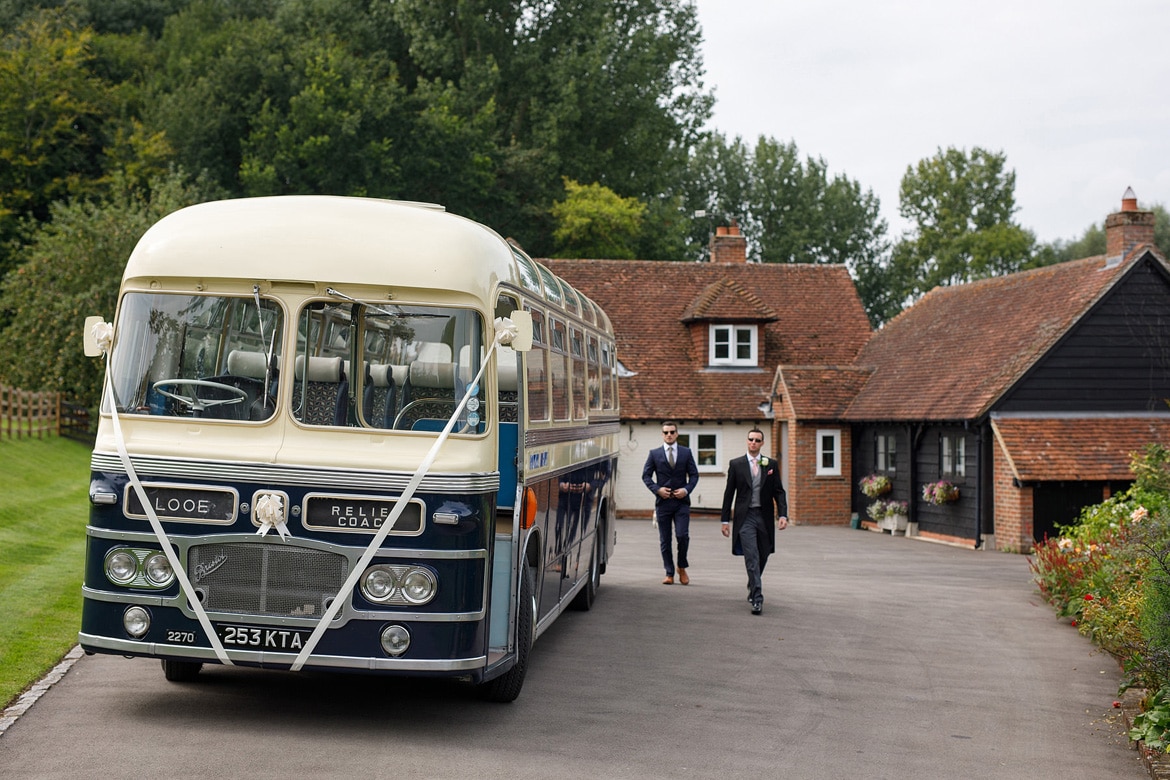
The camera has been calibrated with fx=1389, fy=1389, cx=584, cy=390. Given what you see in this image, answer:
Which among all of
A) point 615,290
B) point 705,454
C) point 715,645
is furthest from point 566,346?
point 615,290

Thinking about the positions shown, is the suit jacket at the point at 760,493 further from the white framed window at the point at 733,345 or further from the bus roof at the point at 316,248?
the white framed window at the point at 733,345

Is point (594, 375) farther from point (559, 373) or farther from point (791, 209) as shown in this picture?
point (791, 209)

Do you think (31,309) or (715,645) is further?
(31,309)

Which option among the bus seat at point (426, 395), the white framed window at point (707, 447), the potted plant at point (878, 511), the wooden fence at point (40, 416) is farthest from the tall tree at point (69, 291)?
the bus seat at point (426, 395)

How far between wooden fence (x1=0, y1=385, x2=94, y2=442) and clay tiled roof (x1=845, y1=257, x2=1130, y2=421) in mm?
20328

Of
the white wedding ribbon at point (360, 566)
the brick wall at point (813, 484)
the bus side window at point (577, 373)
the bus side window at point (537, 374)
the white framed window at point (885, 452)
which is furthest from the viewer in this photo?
the brick wall at point (813, 484)

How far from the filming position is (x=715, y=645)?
12.9m

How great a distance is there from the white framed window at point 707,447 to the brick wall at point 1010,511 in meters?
11.8

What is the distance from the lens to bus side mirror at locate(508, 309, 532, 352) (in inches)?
347

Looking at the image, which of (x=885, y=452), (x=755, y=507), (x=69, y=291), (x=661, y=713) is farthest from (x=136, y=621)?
(x=69, y=291)

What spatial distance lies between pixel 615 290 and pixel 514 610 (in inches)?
1319

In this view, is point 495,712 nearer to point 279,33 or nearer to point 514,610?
point 514,610

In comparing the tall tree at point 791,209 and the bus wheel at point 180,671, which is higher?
the tall tree at point 791,209

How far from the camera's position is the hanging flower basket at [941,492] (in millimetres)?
29422
